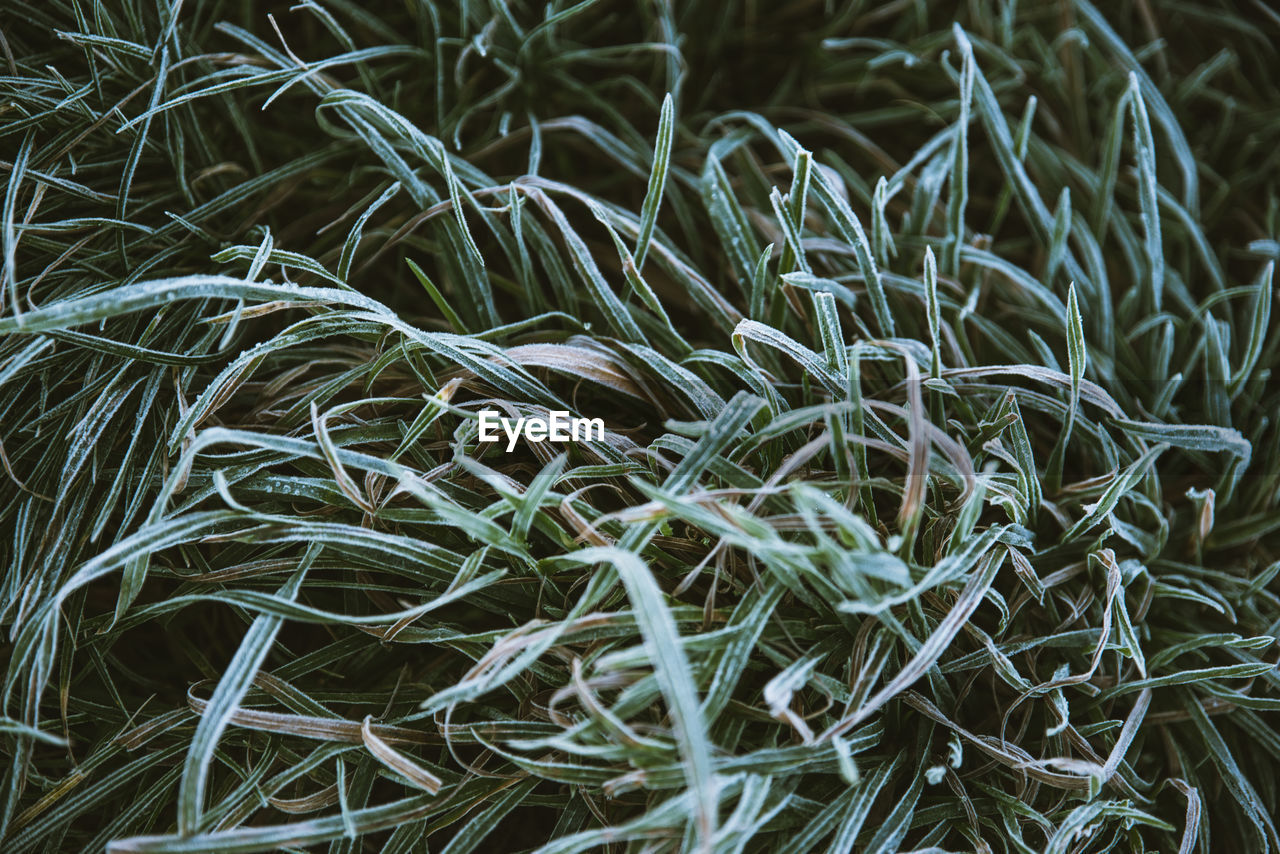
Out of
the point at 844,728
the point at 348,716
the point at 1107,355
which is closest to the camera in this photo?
the point at 844,728

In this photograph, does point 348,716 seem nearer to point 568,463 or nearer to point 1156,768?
point 568,463

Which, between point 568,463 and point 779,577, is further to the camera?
point 568,463

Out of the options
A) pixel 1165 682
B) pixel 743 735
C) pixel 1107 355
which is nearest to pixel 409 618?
pixel 743 735

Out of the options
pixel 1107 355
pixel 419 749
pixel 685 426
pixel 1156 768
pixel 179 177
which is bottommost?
pixel 1156 768

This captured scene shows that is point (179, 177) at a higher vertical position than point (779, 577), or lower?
higher

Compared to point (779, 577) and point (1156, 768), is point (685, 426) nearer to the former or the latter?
point (779, 577)

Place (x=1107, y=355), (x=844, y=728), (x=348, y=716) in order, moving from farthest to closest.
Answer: (x=1107, y=355) → (x=348, y=716) → (x=844, y=728)
